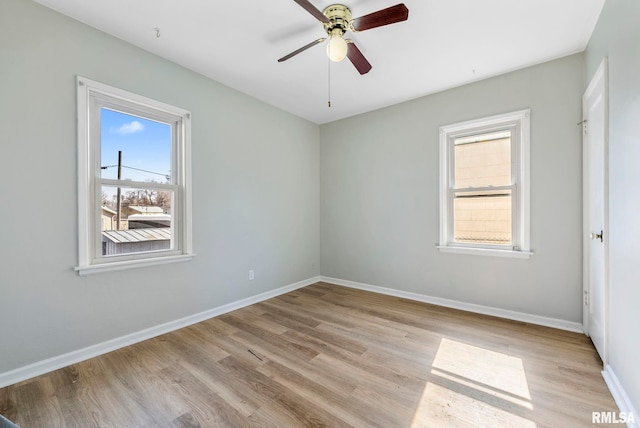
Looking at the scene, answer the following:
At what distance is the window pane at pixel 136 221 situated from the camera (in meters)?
2.35

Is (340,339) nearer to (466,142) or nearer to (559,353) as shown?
(559,353)

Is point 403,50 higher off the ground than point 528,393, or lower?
higher

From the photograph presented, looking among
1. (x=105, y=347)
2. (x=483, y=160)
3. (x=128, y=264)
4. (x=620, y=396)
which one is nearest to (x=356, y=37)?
(x=483, y=160)

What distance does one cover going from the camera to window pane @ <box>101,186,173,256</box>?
2.35 m

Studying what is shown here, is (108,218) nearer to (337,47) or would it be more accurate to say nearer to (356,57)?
(337,47)

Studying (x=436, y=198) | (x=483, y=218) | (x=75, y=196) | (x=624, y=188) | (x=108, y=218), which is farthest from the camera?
(x=436, y=198)

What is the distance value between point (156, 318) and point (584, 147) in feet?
14.4

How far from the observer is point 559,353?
7.11 ft

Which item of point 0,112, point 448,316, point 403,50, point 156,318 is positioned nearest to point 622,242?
point 448,316

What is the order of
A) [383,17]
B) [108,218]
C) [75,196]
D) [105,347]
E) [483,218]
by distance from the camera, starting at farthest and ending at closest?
[483,218]
[108,218]
[105,347]
[75,196]
[383,17]

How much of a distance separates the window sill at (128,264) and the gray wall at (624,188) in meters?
3.40

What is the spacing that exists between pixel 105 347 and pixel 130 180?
147cm

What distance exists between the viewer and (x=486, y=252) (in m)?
3.02

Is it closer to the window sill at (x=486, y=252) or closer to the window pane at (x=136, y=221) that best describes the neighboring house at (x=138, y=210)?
the window pane at (x=136, y=221)
